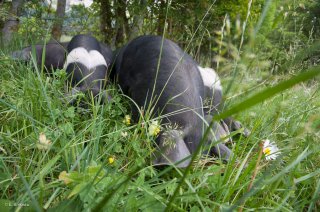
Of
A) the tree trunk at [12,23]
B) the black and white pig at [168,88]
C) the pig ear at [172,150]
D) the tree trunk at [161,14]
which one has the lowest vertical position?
the pig ear at [172,150]

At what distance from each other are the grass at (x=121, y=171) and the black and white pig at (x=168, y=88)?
0.12 m

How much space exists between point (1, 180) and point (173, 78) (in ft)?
4.03

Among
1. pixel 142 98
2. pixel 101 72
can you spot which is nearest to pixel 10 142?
pixel 142 98

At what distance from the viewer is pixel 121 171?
1.48 m

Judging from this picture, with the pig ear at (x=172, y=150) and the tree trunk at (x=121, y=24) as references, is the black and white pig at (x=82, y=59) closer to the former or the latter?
the pig ear at (x=172, y=150)

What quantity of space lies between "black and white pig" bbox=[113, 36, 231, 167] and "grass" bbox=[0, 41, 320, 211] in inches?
4.8

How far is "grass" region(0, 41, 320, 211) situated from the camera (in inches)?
35.0

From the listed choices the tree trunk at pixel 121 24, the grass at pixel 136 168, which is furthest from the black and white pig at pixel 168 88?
the tree trunk at pixel 121 24

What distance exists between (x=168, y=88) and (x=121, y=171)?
74 cm

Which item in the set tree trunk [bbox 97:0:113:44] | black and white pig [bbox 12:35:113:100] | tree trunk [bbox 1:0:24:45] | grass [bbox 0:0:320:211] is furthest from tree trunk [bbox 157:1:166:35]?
grass [bbox 0:0:320:211]

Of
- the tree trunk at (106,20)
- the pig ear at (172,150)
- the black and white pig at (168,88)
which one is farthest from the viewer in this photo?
the tree trunk at (106,20)

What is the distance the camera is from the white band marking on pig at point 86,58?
280cm

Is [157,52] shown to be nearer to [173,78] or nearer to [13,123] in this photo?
[173,78]

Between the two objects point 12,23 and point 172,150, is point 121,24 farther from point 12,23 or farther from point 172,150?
point 172,150
